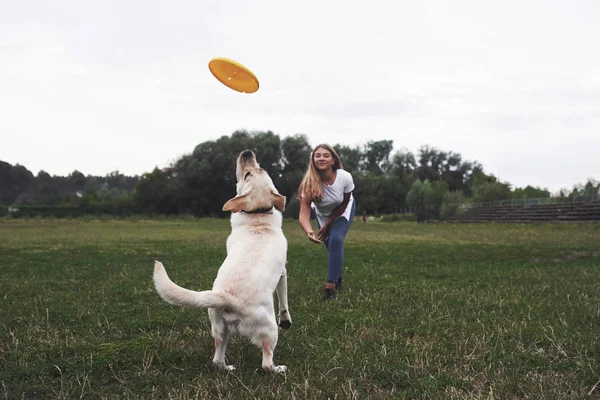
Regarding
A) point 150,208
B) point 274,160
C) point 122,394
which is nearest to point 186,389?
point 122,394

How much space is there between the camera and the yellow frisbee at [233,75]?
7.07 m

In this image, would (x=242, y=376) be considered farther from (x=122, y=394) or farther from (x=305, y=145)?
(x=305, y=145)

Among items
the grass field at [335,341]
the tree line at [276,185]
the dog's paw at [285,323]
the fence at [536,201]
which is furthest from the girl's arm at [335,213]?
the fence at [536,201]

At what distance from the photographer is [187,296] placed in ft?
11.2

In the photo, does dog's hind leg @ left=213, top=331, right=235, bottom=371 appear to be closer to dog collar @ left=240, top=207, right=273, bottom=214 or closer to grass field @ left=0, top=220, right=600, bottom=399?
grass field @ left=0, top=220, right=600, bottom=399

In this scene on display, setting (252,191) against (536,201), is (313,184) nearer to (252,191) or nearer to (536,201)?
(252,191)

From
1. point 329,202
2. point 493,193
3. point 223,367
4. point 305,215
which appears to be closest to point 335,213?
point 329,202

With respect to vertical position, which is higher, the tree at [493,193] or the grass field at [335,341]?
the tree at [493,193]

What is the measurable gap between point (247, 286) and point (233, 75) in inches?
192

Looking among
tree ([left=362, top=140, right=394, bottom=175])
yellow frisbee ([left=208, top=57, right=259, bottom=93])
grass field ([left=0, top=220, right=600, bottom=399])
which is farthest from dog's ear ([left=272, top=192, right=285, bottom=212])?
tree ([left=362, top=140, right=394, bottom=175])

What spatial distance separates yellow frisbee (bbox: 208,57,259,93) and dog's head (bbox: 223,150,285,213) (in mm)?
2717

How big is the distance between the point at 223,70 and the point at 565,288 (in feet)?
20.5

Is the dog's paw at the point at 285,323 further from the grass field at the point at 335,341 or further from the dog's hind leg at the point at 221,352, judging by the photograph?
the dog's hind leg at the point at 221,352

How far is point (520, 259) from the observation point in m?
12.0
